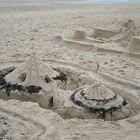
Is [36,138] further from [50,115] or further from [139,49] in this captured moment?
[139,49]

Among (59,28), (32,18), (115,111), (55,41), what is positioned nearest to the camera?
(115,111)

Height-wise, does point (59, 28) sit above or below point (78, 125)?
below

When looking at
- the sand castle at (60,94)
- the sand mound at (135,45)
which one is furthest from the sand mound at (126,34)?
the sand castle at (60,94)

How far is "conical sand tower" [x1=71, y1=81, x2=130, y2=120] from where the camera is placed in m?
4.72

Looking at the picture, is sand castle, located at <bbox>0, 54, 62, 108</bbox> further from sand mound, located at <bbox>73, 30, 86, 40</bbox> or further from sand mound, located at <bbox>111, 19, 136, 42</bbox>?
sand mound, located at <bbox>111, 19, 136, 42</bbox>

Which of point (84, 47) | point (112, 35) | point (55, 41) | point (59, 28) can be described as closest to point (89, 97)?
point (84, 47)

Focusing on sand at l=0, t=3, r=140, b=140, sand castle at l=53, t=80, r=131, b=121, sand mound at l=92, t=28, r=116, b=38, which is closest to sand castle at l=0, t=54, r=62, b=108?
sand castle at l=53, t=80, r=131, b=121

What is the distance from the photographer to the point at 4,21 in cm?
1173

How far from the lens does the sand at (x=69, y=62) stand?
390 centimetres

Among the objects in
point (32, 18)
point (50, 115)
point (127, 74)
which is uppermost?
point (50, 115)

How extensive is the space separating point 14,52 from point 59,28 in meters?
3.72

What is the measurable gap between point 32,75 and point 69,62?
5.70ft

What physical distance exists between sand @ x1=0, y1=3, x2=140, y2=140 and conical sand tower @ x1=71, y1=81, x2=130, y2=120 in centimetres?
23

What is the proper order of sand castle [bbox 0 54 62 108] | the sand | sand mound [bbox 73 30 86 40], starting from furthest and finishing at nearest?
1. sand mound [bbox 73 30 86 40]
2. sand castle [bbox 0 54 62 108]
3. the sand
